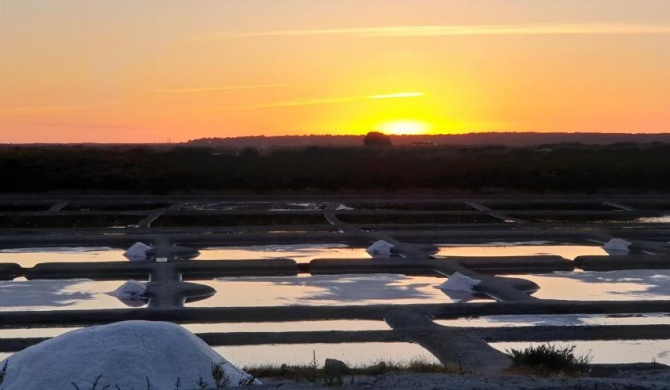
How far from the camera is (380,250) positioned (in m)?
18.2

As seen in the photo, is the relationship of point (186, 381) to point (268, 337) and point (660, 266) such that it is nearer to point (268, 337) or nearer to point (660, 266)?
point (268, 337)

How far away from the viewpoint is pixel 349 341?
10500 millimetres

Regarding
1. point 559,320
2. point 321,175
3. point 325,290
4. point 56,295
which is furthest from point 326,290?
point 321,175

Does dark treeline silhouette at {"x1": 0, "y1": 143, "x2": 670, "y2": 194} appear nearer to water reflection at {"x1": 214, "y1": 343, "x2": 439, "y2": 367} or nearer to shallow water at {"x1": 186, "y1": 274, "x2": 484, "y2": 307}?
shallow water at {"x1": 186, "y1": 274, "x2": 484, "y2": 307}

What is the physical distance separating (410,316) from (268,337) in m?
2.00

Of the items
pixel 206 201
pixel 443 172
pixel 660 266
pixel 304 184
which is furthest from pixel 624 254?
pixel 443 172

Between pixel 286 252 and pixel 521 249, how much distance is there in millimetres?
4771

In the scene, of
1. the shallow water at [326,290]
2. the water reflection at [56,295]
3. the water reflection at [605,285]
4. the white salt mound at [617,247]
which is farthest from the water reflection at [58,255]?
the white salt mound at [617,247]

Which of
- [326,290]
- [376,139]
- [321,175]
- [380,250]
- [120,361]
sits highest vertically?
[376,139]

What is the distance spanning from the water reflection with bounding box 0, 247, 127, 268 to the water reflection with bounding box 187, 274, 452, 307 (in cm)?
360

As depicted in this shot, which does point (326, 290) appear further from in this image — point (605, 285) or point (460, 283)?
point (605, 285)

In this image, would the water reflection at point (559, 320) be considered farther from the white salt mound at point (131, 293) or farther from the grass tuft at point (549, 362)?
the white salt mound at point (131, 293)

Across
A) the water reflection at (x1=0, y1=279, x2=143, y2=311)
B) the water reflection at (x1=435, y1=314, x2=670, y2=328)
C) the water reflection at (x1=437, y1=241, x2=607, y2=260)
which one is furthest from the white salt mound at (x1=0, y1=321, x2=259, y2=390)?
the water reflection at (x1=437, y1=241, x2=607, y2=260)

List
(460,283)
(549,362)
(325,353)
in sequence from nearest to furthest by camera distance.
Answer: (549,362)
(325,353)
(460,283)
